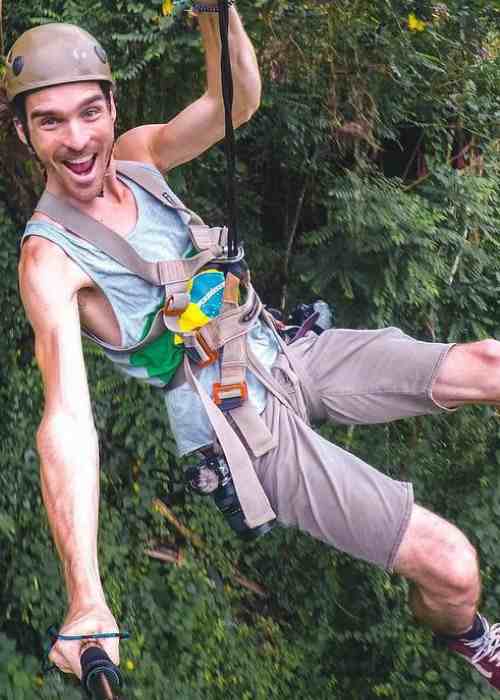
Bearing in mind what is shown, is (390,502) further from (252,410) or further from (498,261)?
(498,261)

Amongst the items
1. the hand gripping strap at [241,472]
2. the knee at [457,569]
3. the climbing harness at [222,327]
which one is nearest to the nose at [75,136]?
the climbing harness at [222,327]

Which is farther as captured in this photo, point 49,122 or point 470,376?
point 470,376

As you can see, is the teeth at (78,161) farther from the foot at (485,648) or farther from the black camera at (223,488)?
the foot at (485,648)

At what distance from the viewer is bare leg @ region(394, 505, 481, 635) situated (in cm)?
259

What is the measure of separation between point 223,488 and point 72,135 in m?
1.17

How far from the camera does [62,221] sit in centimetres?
248

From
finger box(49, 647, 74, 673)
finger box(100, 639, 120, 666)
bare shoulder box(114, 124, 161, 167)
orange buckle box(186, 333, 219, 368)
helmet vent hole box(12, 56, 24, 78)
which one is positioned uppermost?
helmet vent hole box(12, 56, 24, 78)

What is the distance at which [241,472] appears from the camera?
2580 millimetres

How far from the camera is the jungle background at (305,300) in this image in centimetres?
399

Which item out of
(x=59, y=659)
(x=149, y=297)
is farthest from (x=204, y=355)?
(x=59, y=659)

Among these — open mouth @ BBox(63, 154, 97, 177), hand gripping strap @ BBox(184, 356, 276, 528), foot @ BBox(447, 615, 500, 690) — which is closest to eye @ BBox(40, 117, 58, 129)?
open mouth @ BBox(63, 154, 97, 177)

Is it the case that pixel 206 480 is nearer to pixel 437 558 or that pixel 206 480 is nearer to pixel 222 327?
pixel 222 327

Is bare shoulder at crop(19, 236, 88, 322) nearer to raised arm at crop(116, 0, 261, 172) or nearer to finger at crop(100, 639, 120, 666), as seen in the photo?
raised arm at crop(116, 0, 261, 172)

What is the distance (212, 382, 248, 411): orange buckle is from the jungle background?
1368mm
